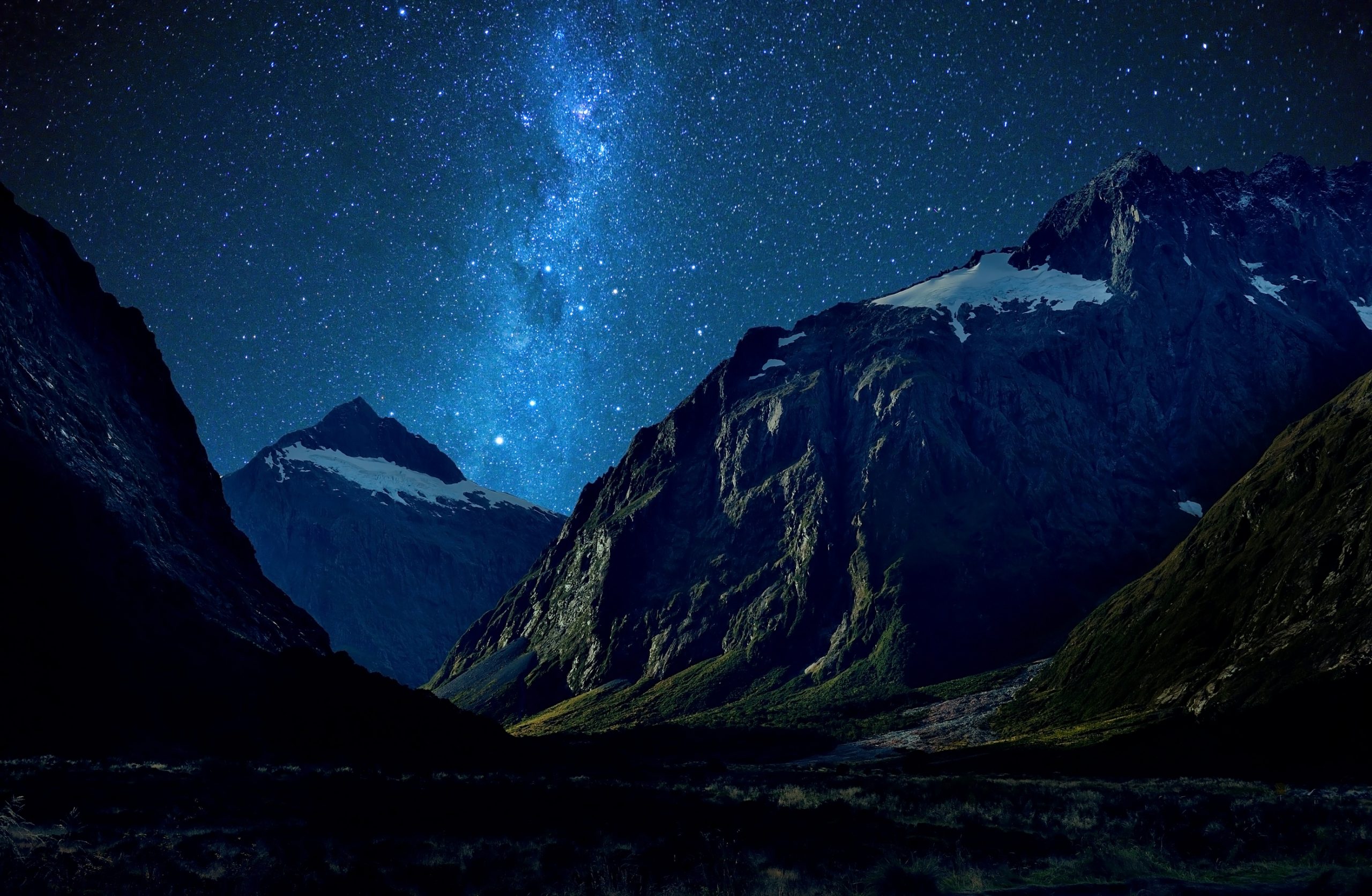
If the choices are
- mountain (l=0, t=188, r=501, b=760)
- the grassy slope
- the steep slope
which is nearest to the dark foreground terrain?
mountain (l=0, t=188, r=501, b=760)

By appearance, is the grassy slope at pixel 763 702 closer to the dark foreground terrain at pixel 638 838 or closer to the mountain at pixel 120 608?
the mountain at pixel 120 608

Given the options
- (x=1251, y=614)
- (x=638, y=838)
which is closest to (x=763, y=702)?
(x=1251, y=614)

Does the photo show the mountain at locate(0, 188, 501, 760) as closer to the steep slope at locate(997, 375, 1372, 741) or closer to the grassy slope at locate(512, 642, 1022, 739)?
the steep slope at locate(997, 375, 1372, 741)

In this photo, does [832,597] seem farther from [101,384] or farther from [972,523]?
[101,384]

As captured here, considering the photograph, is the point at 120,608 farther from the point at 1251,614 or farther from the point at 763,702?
the point at 763,702

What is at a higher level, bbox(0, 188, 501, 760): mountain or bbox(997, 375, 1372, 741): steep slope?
bbox(0, 188, 501, 760): mountain

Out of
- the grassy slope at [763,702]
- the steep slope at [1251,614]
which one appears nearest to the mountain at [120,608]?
the steep slope at [1251,614]

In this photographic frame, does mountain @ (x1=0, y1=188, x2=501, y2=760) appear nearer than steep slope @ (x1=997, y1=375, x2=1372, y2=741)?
Yes
